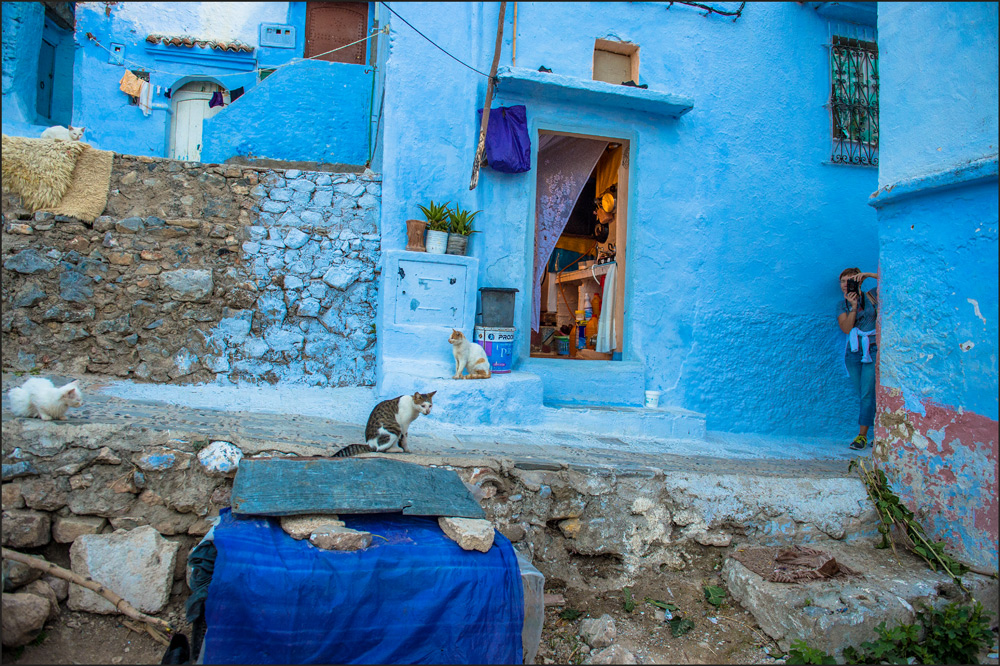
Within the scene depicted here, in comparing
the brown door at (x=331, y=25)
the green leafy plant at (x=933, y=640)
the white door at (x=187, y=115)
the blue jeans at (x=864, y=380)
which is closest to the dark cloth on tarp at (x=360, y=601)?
the green leafy plant at (x=933, y=640)

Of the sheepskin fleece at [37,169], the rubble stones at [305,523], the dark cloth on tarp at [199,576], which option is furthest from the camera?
the sheepskin fleece at [37,169]

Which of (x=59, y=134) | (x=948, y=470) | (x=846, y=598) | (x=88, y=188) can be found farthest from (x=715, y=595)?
(x=59, y=134)

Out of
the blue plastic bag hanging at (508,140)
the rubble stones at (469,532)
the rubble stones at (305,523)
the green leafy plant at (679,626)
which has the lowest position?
the green leafy plant at (679,626)

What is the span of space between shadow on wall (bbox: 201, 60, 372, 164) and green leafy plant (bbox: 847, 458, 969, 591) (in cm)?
684

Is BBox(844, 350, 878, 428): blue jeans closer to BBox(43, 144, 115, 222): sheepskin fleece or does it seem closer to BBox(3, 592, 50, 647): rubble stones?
BBox(3, 592, 50, 647): rubble stones

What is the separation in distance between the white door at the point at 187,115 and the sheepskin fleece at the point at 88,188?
4.45 meters

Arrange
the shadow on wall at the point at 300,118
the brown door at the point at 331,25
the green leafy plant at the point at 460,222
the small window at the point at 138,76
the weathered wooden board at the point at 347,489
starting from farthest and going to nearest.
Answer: the brown door at the point at 331,25 → the small window at the point at 138,76 → the shadow on wall at the point at 300,118 → the green leafy plant at the point at 460,222 → the weathered wooden board at the point at 347,489

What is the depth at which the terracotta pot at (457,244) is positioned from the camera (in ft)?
17.7

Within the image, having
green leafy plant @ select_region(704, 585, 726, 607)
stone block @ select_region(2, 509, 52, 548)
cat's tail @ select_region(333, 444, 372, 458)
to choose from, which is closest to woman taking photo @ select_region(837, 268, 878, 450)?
green leafy plant @ select_region(704, 585, 726, 607)

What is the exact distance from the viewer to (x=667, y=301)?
20.6ft

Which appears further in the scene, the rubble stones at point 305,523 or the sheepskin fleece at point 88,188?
the sheepskin fleece at point 88,188

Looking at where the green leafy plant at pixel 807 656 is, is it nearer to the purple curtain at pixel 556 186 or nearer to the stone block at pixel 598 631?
the stone block at pixel 598 631

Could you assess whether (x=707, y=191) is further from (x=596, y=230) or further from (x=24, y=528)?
(x=24, y=528)

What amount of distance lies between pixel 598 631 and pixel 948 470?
2.32 metres
